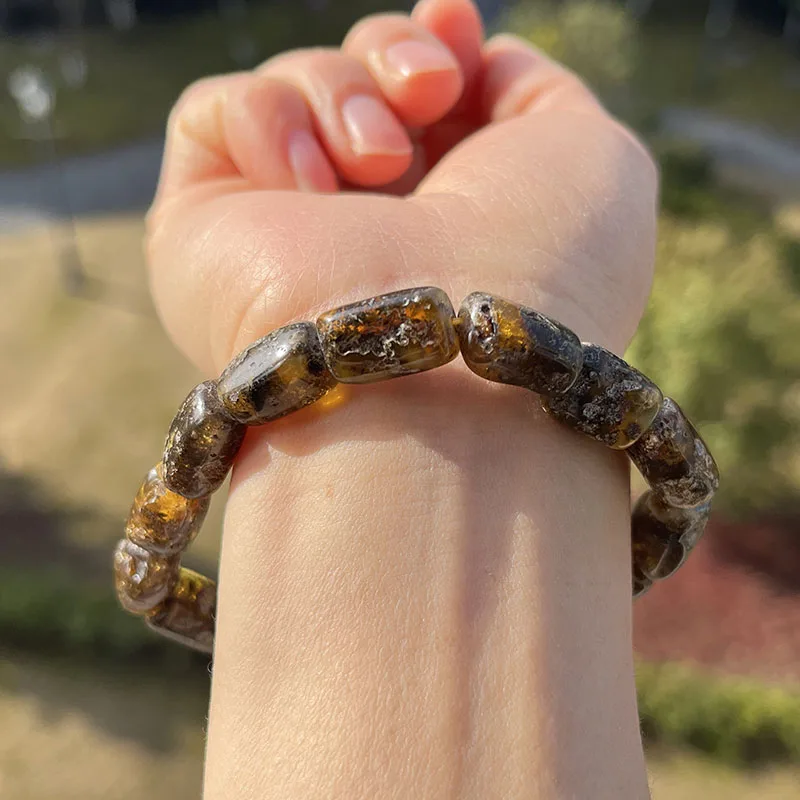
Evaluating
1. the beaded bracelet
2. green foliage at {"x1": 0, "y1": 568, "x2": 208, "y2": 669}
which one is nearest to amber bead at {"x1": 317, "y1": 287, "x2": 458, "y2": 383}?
the beaded bracelet

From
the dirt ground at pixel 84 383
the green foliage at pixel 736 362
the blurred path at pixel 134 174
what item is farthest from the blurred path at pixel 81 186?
the green foliage at pixel 736 362

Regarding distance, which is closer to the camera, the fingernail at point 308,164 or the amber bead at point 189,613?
the amber bead at point 189,613

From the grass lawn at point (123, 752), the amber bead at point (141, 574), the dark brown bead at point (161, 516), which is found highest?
the dark brown bead at point (161, 516)

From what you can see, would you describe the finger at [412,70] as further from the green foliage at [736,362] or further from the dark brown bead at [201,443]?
the green foliage at [736,362]

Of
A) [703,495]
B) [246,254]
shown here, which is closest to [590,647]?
[703,495]

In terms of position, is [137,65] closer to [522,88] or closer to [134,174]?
[134,174]

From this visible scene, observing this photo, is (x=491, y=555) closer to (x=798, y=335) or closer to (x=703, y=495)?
(x=703, y=495)

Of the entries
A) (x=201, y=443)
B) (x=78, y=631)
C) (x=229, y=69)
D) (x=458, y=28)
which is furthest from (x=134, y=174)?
(x=201, y=443)

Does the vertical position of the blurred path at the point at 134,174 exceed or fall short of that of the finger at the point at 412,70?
it falls short
